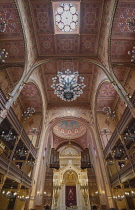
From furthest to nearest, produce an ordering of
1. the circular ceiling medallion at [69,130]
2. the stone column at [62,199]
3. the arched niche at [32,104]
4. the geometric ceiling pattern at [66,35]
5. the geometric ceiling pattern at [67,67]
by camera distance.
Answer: the circular ceiling medallion at [69,130] < the stone column at [62,199] < the arched niche at [32,104] < the geometric ceiling pattern at [67,67] < the geometric ceiling pattern at [66,35]

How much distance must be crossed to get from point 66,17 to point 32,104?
32.7ft

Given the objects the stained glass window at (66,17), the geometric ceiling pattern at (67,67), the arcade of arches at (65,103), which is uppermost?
the stained glass window at (66,17)

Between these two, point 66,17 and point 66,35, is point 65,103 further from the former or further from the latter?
point 66,17

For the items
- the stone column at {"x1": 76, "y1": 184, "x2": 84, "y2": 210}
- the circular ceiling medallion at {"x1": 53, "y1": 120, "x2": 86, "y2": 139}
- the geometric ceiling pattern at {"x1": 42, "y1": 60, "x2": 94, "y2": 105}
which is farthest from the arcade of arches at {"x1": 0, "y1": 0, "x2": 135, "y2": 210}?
the circular ceiling medallion at {"x1": 53, "y1": 120, "x2": 86, "y2": 139}

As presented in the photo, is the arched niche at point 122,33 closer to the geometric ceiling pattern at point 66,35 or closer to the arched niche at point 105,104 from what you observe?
the geometric ceiling pattern at point 66,35

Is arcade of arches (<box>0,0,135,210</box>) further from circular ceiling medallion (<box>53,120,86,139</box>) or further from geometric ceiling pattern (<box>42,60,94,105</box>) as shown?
circular ceiling medallion (<box>53,120,86,139</box>)

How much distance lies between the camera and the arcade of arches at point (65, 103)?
321 inches

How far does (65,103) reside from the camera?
1689cm

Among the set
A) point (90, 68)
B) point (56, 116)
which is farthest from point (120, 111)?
point (56, 116)

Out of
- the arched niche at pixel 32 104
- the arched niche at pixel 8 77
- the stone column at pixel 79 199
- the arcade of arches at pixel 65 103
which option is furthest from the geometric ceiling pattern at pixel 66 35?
the stone column at pixel 79 199

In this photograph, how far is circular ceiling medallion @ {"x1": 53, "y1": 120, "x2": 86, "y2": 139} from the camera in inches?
865

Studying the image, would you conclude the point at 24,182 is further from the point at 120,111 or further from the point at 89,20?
the point at 89,20

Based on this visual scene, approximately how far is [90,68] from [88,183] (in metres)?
15.5

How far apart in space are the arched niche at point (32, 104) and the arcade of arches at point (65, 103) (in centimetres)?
12
